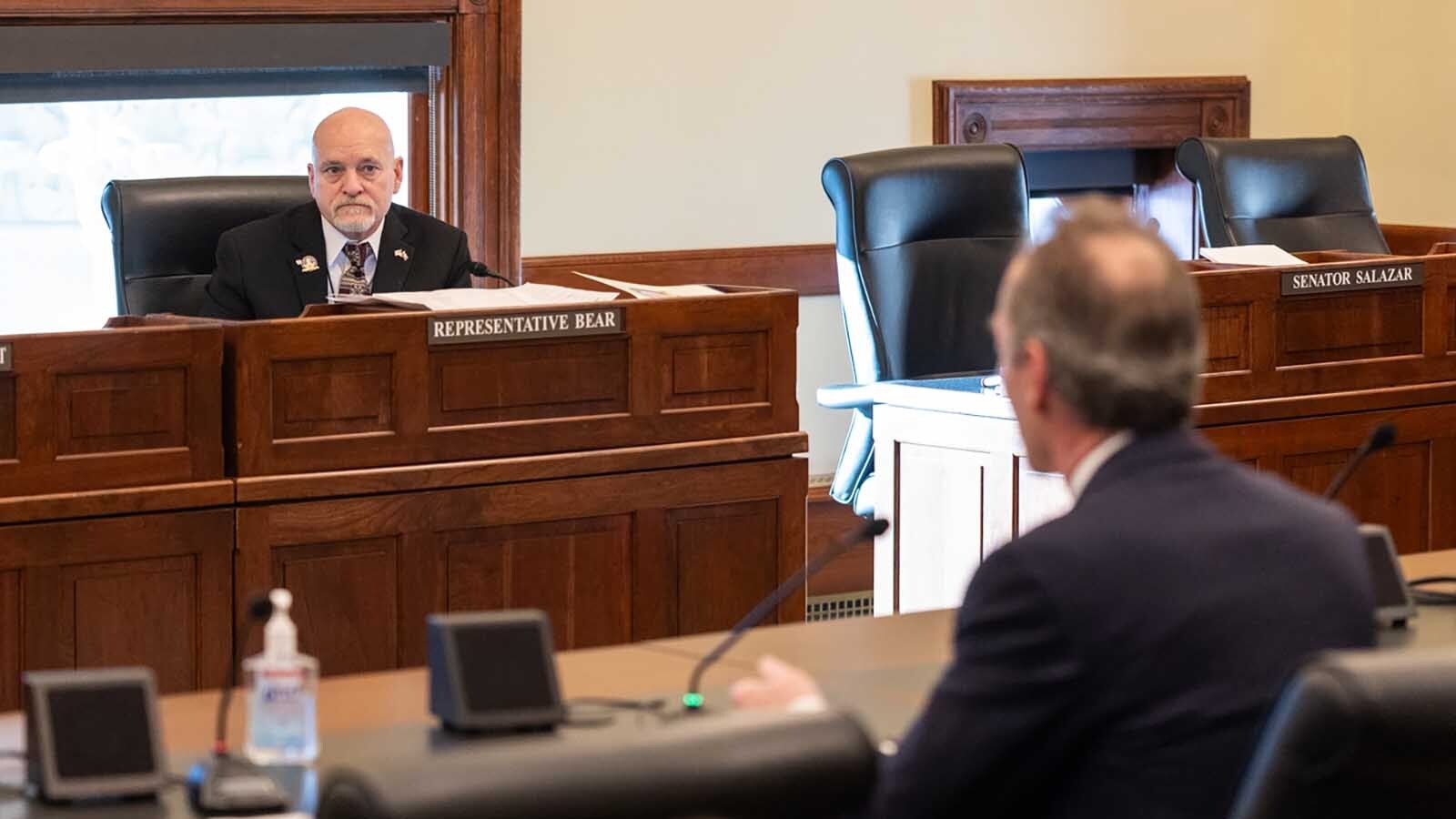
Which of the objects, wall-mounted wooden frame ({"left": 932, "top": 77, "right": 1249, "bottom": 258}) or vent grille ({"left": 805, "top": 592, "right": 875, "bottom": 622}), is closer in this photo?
vent grille ({"left": 805, "top": 592, "right": 875, "bottom": 622})

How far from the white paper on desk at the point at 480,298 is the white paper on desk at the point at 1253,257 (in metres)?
1.57

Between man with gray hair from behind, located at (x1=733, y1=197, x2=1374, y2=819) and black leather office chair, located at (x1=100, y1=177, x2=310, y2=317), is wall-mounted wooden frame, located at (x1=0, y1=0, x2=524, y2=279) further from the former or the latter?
man with gray hair from behind, located at (x1=733, y1=197, x2=1374, y2=819)

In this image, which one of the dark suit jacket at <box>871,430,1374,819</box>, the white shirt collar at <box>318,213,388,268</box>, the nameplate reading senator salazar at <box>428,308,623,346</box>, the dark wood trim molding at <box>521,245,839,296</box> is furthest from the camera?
the dark wood trim molding at <box>521,245,839,296</box>

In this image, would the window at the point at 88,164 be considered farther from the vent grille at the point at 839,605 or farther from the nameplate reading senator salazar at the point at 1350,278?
the nameplate reading senator salazar at the point at 1350,278

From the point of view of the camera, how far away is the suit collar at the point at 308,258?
14.6ft

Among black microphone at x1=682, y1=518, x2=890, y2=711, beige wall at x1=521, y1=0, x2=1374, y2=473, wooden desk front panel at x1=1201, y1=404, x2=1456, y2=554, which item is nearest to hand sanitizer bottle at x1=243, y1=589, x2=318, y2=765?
black microphone at x1=682, y1=518, x2=890, y2=711

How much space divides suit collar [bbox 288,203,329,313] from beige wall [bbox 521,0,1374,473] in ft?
4.95

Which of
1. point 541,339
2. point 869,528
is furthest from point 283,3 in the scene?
point 869,528

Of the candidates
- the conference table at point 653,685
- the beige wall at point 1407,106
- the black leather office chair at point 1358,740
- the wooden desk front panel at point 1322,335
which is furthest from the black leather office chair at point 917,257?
the black leather office chair at point 1358,740

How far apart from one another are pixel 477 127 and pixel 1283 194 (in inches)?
85.3

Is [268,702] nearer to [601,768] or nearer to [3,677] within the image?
[601,768]

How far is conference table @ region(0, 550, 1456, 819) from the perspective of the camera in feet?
7.00

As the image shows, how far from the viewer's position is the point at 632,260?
20.2 feet

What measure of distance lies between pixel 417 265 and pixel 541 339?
84 cm
